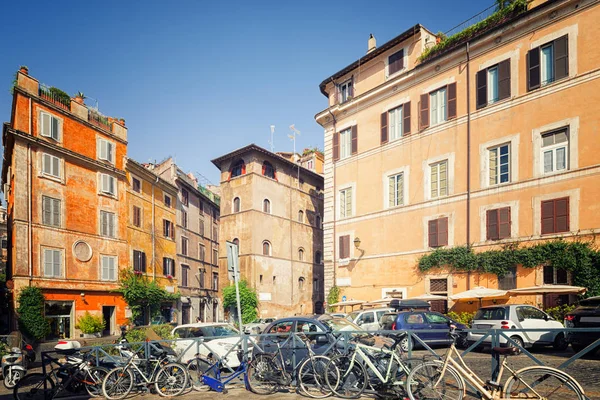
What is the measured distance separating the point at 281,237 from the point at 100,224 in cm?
1575

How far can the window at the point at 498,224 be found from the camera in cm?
1998

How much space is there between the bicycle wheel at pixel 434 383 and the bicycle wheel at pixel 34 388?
721 cm

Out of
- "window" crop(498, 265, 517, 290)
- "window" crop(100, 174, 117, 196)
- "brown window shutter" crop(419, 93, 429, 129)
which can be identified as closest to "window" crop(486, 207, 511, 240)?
"window" crop(498, 265, 517, 290)

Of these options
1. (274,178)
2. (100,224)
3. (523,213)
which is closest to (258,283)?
(274,178)

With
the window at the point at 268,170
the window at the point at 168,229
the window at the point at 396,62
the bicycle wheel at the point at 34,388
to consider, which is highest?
the window at the point at 396,62

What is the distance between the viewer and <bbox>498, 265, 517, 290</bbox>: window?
19.4 metres

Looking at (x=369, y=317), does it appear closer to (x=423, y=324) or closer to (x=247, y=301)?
(x=423, y=324)

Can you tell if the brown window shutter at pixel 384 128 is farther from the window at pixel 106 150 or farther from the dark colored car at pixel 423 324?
the window at pixel 106 150

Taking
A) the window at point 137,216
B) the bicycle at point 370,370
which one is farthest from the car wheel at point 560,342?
the window at point 137,216

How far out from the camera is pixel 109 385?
8828 mm

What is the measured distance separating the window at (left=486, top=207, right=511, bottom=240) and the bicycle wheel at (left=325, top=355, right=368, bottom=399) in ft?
48.7

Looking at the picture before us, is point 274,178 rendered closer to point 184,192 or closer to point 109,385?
point 184,192

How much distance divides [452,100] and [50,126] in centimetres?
2248

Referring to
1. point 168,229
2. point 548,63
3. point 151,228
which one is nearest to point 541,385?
point 548,63
